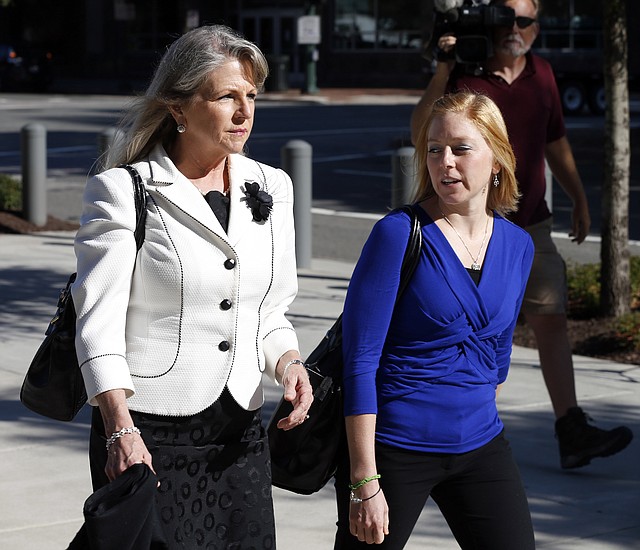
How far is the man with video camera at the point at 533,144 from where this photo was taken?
5.43m

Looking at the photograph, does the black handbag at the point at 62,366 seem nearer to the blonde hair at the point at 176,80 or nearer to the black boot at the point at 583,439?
the blonde hair at the point at 176,80

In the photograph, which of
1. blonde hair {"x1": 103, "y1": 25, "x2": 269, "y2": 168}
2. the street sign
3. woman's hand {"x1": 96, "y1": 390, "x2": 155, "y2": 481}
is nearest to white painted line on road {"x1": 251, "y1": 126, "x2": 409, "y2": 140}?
the street sign

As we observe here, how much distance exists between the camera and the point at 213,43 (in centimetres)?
310

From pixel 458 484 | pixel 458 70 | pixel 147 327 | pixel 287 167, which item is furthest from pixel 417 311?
pixel 287 167

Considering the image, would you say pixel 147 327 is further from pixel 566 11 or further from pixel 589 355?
pixel 566 11

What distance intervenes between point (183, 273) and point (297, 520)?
2147mm

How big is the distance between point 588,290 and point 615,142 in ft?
4.01

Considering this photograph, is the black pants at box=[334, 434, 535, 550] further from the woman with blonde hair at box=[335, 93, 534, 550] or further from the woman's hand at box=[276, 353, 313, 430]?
the woman's hand at box=[276, 353, 313, 430]

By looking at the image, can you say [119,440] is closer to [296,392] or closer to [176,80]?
[296,392]

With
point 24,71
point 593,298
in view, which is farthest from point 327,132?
point 24,71

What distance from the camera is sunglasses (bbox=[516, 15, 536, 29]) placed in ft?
18.3

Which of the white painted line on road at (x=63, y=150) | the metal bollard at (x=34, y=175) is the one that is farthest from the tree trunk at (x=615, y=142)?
the white painted line on road at (x=63, y=150)

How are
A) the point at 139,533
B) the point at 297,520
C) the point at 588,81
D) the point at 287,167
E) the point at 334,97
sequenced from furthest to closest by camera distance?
the point at 334,97 → the point at 588,81 → the point at 287,167 → the point at 297,520 → the point at 139,533

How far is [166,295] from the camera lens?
304 centimetres
